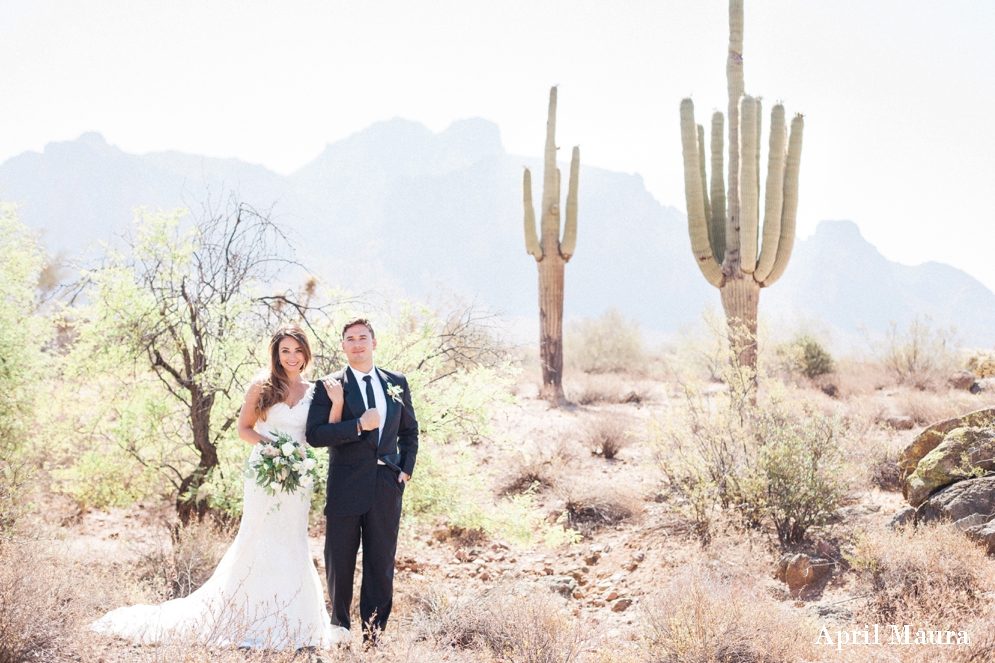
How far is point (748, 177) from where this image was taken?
11102 mm

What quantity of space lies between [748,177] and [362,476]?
9.46 meters

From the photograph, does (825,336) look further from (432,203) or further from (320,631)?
(432,203)

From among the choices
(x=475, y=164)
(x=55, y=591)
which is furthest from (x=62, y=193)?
(x=55, y=591)

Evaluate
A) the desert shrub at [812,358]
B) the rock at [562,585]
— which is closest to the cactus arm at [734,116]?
the desert shrub at [812,358]

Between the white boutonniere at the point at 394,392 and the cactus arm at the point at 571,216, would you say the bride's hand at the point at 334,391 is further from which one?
the cactus arm at the point at 571,216

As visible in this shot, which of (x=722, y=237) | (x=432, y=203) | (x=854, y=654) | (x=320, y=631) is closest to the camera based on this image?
(x=854, y=654)

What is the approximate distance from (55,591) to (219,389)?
6.27 feet

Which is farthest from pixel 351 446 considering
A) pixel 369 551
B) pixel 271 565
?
pixel 271 565

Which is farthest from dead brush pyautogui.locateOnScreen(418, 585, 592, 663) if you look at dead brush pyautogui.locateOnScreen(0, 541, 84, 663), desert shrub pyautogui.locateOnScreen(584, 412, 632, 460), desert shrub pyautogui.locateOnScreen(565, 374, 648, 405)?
desert shrub pyautogui.locateOnScreen(565, 374, 648, 405)

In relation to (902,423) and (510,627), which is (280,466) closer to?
(510,627)

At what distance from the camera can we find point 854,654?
343cm

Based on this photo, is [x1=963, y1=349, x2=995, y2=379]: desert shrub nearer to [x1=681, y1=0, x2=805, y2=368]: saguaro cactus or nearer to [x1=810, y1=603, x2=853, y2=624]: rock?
[x1=681, y1=0, x2=805, y2=368]: saguaro cactus

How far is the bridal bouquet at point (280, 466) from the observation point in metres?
3.71

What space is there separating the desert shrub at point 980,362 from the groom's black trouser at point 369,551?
1460 centimetres
